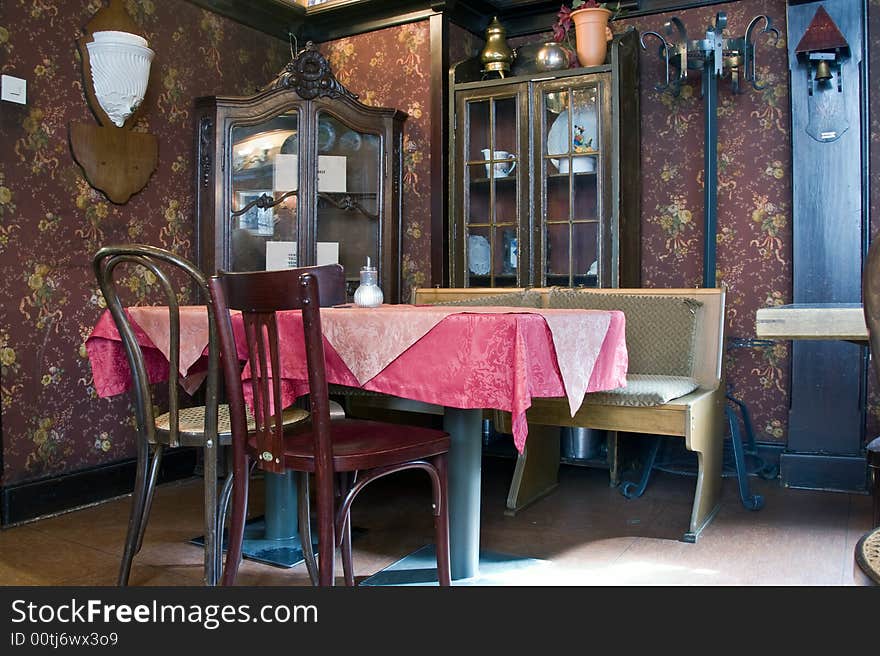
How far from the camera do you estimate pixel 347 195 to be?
13.5ft

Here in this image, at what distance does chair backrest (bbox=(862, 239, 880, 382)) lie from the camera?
1030mm

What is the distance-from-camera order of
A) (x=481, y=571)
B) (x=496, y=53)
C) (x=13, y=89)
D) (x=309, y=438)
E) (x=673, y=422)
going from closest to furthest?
(x=309, y=438) < (x=481, y=571) < (x=673, y=422) < (x=13, y=89) < (x=496, y=53)

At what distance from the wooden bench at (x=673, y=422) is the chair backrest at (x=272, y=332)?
1.20 m

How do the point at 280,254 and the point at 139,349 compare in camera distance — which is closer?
the point at 139,349

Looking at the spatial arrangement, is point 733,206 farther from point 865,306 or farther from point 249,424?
point 865,306

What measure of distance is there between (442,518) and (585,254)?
210 centimetres

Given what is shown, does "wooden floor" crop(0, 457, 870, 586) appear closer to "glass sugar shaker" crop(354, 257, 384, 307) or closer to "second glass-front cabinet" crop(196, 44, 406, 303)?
"glass sugar shaker" crop(354, 257, 384, 307)

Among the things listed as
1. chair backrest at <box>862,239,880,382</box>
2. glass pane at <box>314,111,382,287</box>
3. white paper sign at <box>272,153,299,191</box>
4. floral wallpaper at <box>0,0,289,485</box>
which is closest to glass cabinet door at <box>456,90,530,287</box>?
glass pane at <box>314,111,382,287</box>

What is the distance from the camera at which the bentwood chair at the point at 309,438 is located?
1.72m

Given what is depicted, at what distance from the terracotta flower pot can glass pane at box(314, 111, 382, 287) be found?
1114 mm

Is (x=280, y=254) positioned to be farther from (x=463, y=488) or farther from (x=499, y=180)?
(x=463, y=488)

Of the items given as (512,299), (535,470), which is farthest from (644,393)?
(512,299)

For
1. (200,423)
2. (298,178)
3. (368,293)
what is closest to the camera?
(200,423)

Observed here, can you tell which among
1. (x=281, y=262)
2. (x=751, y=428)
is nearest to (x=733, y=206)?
(x=751, y=428)
